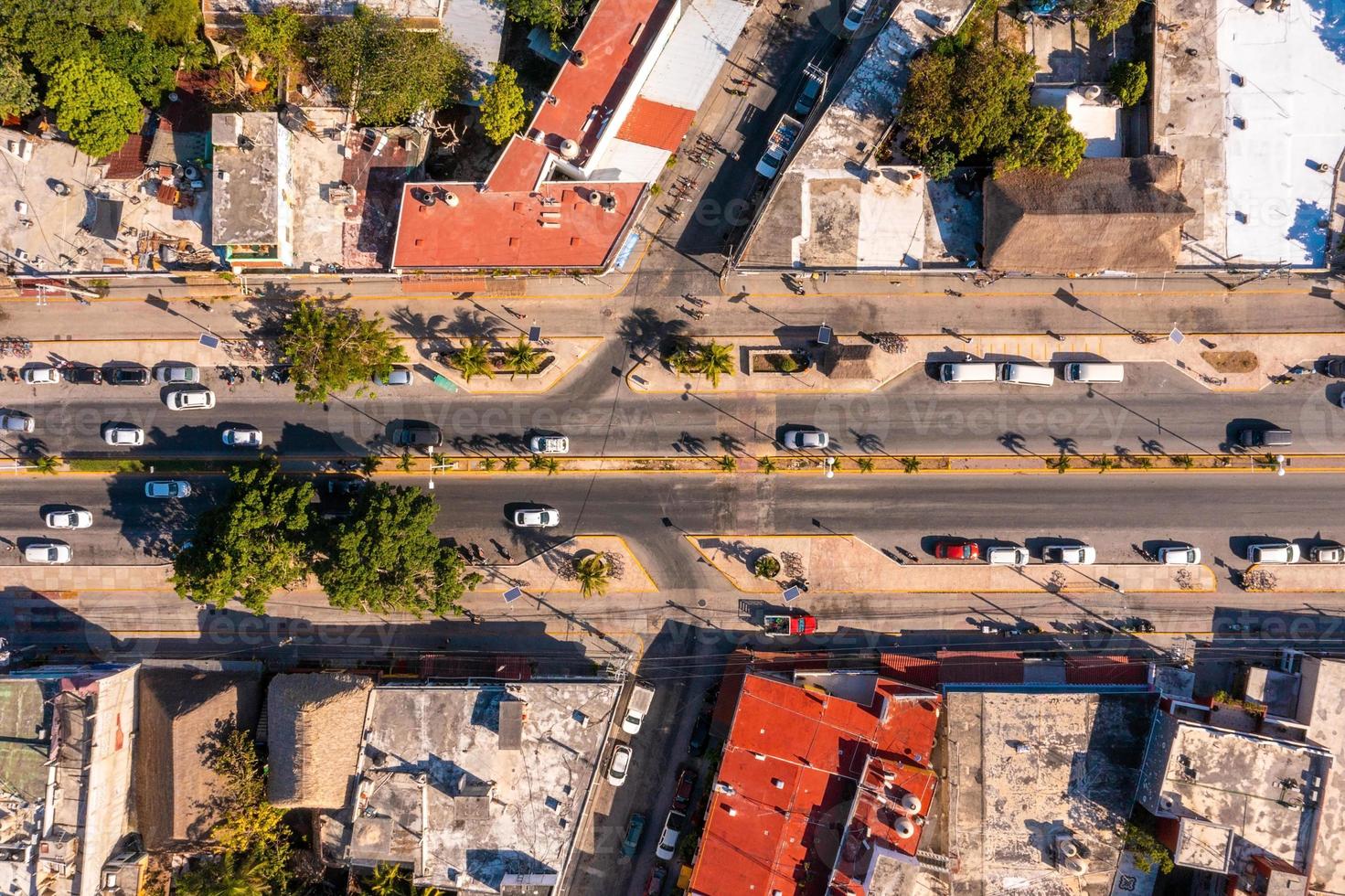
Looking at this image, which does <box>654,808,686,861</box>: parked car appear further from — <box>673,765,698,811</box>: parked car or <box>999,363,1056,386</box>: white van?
<box>999,363,1056,386</box>: white van

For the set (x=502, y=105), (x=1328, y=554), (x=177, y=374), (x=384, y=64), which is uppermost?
(x=384, y=64)

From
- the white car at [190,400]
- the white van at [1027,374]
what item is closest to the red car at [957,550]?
the white van at [1027,374]

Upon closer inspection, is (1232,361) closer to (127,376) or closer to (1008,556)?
(1008,556)

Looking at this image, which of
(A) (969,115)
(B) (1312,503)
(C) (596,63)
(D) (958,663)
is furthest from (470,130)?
(B) (1312,503)

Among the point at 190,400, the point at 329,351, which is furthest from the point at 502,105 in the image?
the point at 190,400

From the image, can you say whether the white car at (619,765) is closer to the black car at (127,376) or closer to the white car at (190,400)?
the white car at (190,400)

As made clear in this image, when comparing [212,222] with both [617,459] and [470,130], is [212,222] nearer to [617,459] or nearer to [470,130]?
[470,130]

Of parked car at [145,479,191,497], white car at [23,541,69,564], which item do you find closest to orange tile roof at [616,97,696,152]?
parked car at [145,479,191,497]
